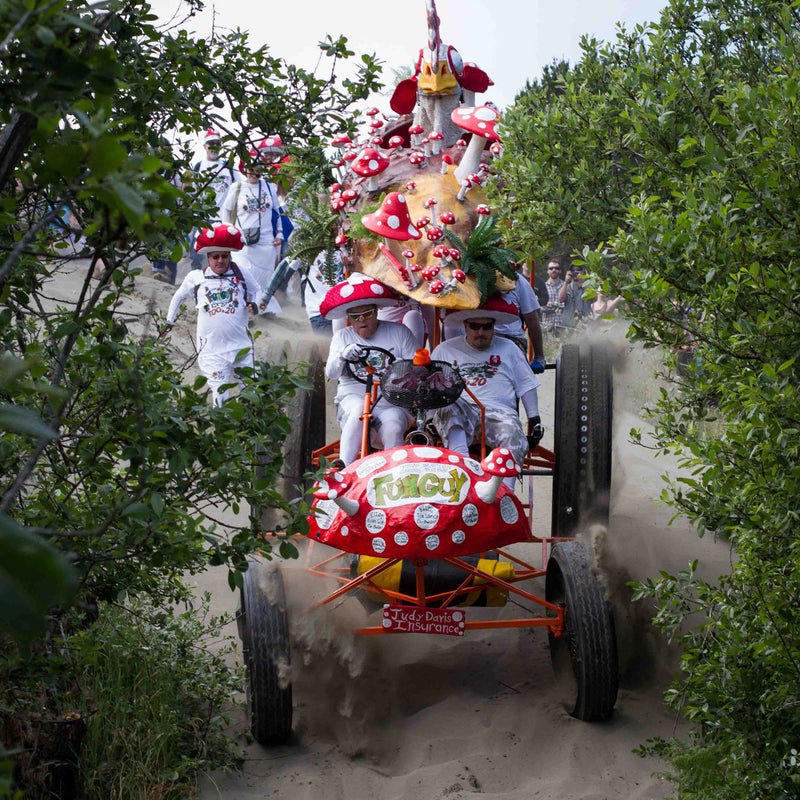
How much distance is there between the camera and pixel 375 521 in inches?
214

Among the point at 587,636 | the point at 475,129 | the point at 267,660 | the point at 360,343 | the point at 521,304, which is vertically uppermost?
the point at 475,129

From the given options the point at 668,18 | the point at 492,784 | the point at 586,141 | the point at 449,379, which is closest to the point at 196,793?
the point at 492,784

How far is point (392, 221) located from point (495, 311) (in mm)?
776

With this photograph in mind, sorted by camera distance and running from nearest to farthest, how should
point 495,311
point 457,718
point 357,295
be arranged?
Answer: point 457,718
point 495,311
point 357,295

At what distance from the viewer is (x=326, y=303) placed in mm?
6781

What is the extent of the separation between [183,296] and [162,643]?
4.60 meters

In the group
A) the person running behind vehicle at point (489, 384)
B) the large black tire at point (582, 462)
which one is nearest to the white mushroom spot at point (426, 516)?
the person running behind vehicle at point (489, 384)

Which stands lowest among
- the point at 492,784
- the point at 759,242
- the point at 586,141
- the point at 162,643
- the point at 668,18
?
the point at 492,784

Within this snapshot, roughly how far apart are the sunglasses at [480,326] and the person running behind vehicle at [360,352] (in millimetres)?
418

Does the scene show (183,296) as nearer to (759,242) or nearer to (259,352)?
(259,352)

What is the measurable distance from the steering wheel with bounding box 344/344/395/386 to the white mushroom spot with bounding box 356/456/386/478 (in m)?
0.97

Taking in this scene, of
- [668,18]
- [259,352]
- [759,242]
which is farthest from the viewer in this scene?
[259,352]

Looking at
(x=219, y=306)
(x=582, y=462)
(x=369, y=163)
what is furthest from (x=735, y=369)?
(x=219, y=306)

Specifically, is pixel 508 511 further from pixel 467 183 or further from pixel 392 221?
pixel 467 183
